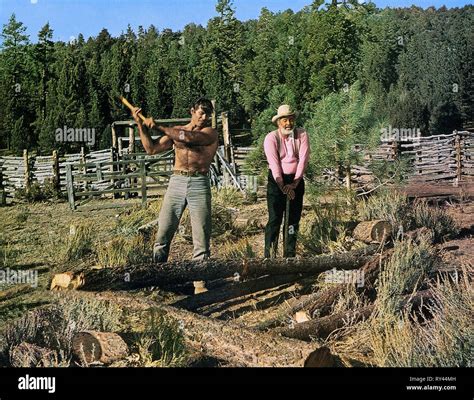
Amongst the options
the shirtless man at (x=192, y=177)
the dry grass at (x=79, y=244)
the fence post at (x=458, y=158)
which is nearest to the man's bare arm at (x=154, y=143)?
the shirtless man at (x=192, y=177)

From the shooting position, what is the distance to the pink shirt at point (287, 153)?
5.66m

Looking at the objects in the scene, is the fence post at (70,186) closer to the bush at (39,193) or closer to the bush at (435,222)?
the bush at (39,193)

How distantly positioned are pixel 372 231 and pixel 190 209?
82.7 inches

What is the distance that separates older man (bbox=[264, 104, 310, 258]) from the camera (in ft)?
18.6

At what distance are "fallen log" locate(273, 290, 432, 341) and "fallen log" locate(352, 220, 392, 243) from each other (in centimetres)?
155

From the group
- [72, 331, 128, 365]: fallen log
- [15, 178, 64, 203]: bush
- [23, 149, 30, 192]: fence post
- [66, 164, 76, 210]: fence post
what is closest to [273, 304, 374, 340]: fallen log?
[72, 331, 128, 365]: fallen log

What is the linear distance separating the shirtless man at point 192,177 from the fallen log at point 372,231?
188cm

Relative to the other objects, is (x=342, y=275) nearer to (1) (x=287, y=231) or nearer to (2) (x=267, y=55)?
(1) (x=287, y=231)

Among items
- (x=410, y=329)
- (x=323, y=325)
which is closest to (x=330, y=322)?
(x=323, y=325)

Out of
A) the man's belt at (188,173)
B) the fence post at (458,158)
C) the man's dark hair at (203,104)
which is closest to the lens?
the man's dark hair at (203,104)

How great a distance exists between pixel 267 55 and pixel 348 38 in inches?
31.9

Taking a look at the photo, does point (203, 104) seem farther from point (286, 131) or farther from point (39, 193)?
point (39, 193)

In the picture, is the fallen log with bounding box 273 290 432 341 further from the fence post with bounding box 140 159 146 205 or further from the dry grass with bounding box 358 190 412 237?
the fence post with bounding box 140 159 146 205

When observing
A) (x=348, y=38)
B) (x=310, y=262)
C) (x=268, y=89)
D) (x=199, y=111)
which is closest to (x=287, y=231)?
(x=310, y=262)
